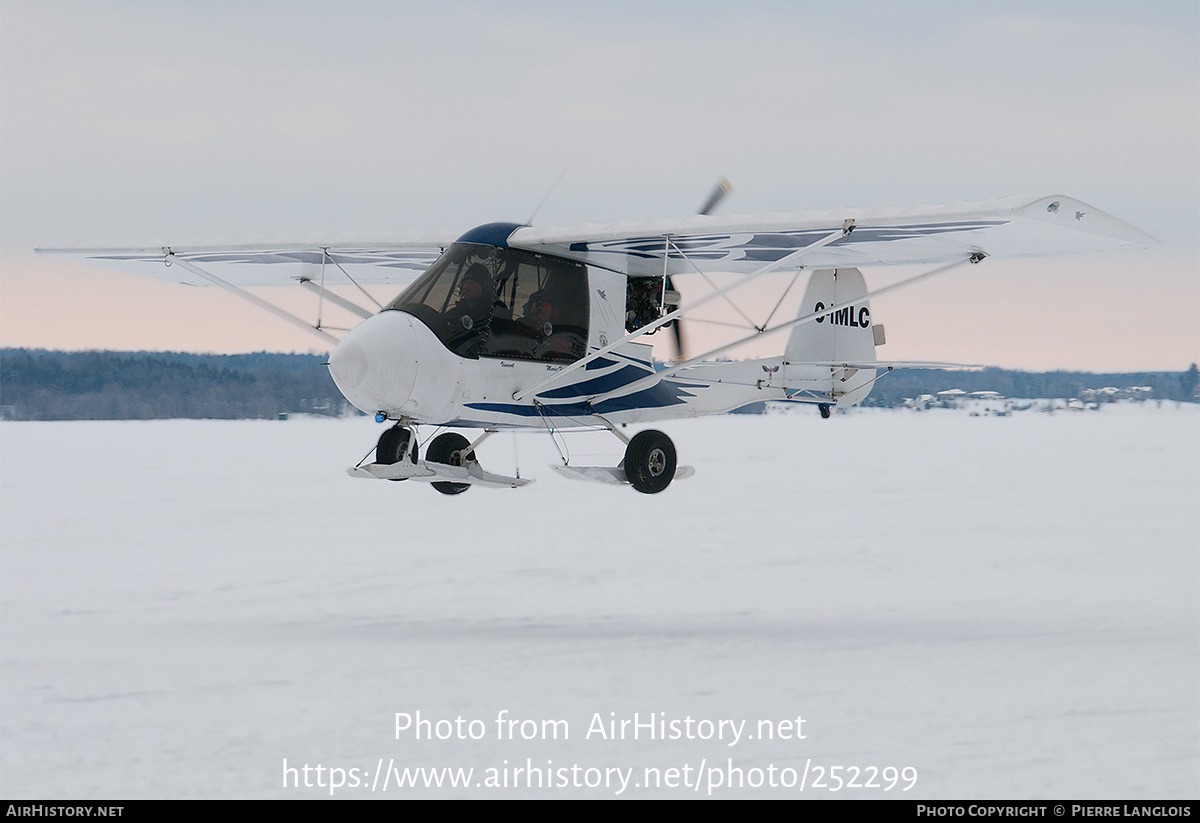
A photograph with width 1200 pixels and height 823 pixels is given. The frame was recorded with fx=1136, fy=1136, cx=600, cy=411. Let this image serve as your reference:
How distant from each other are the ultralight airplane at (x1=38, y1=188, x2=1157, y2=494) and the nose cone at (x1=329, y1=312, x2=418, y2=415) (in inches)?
0.6

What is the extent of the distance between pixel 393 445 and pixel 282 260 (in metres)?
4.62

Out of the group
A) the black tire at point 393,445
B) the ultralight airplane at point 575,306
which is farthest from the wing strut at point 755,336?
the black tire at point 393,445

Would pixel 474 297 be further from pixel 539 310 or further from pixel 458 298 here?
pixel 539 310

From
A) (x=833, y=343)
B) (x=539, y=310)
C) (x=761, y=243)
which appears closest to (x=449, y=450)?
(x=539, y=310)

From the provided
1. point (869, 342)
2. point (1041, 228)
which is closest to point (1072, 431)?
point (869, 342)

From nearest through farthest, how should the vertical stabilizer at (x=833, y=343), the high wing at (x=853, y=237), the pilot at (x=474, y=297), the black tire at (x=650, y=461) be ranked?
the high wing at (x=853, y=237) < the pilot at (x=474, y=297) < the black tire at (x=650, y=461) < the vertical stabilizer at (x=833, y=343)

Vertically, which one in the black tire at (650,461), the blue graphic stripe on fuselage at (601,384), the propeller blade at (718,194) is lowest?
the black tire at (650,461)

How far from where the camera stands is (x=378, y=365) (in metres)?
10.4

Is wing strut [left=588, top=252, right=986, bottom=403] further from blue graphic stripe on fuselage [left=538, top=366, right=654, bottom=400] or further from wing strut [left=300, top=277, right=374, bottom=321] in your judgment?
wing strut [left=300, top=277, right=374, bottom=321]

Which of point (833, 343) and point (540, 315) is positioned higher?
point (540, 315)

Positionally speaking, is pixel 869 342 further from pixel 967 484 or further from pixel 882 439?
pixel 882 439

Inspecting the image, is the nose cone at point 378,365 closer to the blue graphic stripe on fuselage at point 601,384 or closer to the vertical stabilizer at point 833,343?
the blue graphic stripe on fuselage at point 601,384

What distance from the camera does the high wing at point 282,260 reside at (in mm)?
13648

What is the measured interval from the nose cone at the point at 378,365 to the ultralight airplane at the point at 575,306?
1 cm
